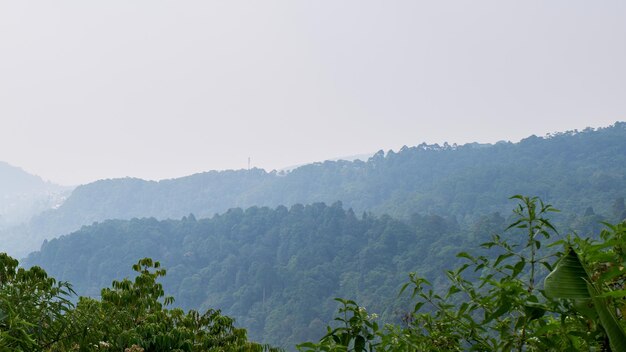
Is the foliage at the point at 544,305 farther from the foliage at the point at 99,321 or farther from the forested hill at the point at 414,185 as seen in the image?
the forested hill at the point at 414,185

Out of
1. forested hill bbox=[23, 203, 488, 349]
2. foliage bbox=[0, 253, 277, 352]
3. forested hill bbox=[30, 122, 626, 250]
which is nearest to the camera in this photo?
foliage bbox=[0, 253, 277, 352]

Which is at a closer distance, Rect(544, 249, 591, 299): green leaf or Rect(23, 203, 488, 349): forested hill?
Rect(544, 249, 591, 299): green leaf

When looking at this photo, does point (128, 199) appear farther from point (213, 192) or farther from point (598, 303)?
point (598, 303)

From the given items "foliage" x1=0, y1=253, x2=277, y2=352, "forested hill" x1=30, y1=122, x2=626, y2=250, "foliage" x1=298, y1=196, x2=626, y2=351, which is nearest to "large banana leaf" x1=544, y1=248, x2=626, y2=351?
"foliage" x1=298, y1=196, x2=626, y2=351

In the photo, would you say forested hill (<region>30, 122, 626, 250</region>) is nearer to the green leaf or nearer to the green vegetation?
the green vegetation

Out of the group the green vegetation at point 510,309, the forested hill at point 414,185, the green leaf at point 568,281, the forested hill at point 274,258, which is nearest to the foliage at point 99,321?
the green vegetation at point 510,309

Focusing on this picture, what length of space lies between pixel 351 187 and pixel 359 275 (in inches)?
2191

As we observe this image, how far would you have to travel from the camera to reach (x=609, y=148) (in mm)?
118750

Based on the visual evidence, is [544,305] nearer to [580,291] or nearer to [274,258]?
[580,291]

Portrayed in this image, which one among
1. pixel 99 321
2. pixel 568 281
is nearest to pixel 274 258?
pixel 99 321

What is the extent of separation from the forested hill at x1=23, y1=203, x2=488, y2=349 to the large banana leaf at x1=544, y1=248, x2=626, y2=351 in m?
65.5

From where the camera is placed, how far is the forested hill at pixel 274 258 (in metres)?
77.1

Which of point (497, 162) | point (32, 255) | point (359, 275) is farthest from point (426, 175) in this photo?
point (32, 255)

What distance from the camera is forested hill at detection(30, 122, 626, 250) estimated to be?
10519 cm
